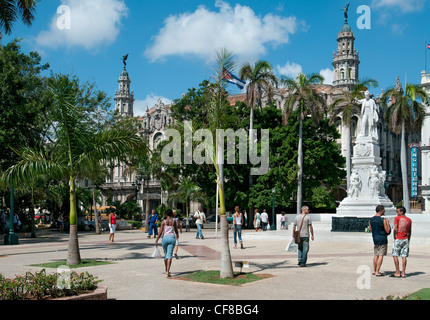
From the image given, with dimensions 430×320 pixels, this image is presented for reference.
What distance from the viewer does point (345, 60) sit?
72.4m

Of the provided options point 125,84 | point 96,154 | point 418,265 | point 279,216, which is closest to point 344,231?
point 279,216

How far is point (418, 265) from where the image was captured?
1296 centimetres

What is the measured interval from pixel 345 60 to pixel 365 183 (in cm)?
5087

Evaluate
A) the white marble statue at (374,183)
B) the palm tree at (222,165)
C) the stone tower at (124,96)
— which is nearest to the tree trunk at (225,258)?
the palm tree at (222,165)

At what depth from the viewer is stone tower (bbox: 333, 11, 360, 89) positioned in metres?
72.2

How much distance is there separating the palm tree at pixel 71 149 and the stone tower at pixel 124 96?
74.7m

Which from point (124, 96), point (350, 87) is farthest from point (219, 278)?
point (124, 96)

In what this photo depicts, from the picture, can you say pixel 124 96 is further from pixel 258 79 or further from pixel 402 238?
pixel 402 238

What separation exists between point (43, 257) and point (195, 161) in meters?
23.2

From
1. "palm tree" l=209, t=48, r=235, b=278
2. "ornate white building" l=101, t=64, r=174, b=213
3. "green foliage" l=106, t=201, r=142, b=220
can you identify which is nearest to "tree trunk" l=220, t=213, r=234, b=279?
"palm tree" l=209, t=48, r=235, b=278

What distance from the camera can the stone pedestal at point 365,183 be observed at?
25.4 m

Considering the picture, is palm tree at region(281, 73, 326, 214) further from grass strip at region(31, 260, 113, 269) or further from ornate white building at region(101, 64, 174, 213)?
ornate white building at region(101, 64, 174, 213)
